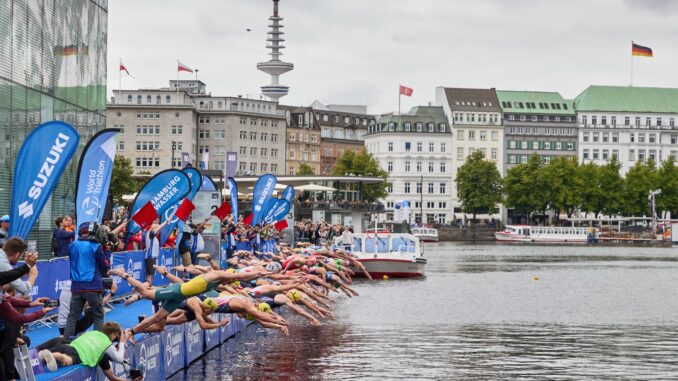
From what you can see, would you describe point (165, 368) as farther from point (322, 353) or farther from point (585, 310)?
point (585, 310)

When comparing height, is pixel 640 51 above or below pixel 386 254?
above

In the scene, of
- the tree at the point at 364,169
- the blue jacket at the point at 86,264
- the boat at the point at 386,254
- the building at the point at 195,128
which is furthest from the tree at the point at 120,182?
the blue jacket at the point at 86,264

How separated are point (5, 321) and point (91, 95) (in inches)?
1157

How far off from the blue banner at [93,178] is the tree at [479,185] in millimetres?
152535

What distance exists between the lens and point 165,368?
80.4 feet

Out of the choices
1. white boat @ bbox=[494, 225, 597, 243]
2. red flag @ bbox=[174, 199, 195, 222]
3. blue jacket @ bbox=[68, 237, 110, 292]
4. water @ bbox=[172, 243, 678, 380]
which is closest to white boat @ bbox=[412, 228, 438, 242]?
white boat @ bbox=[494, 225, 597, 243]

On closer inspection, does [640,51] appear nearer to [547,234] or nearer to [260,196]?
[547,234]

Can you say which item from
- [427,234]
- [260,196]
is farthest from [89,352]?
[427,234]

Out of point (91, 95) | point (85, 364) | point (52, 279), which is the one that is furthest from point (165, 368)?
point (91, 95)

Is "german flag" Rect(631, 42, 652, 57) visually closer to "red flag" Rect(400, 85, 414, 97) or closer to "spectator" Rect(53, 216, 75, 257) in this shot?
"red flag" Rect(400, 85, 414, 97)

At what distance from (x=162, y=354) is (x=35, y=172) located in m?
4.60

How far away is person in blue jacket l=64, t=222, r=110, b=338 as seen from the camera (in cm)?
2253

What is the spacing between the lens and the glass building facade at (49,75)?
118ft

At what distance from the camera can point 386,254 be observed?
63844mm
